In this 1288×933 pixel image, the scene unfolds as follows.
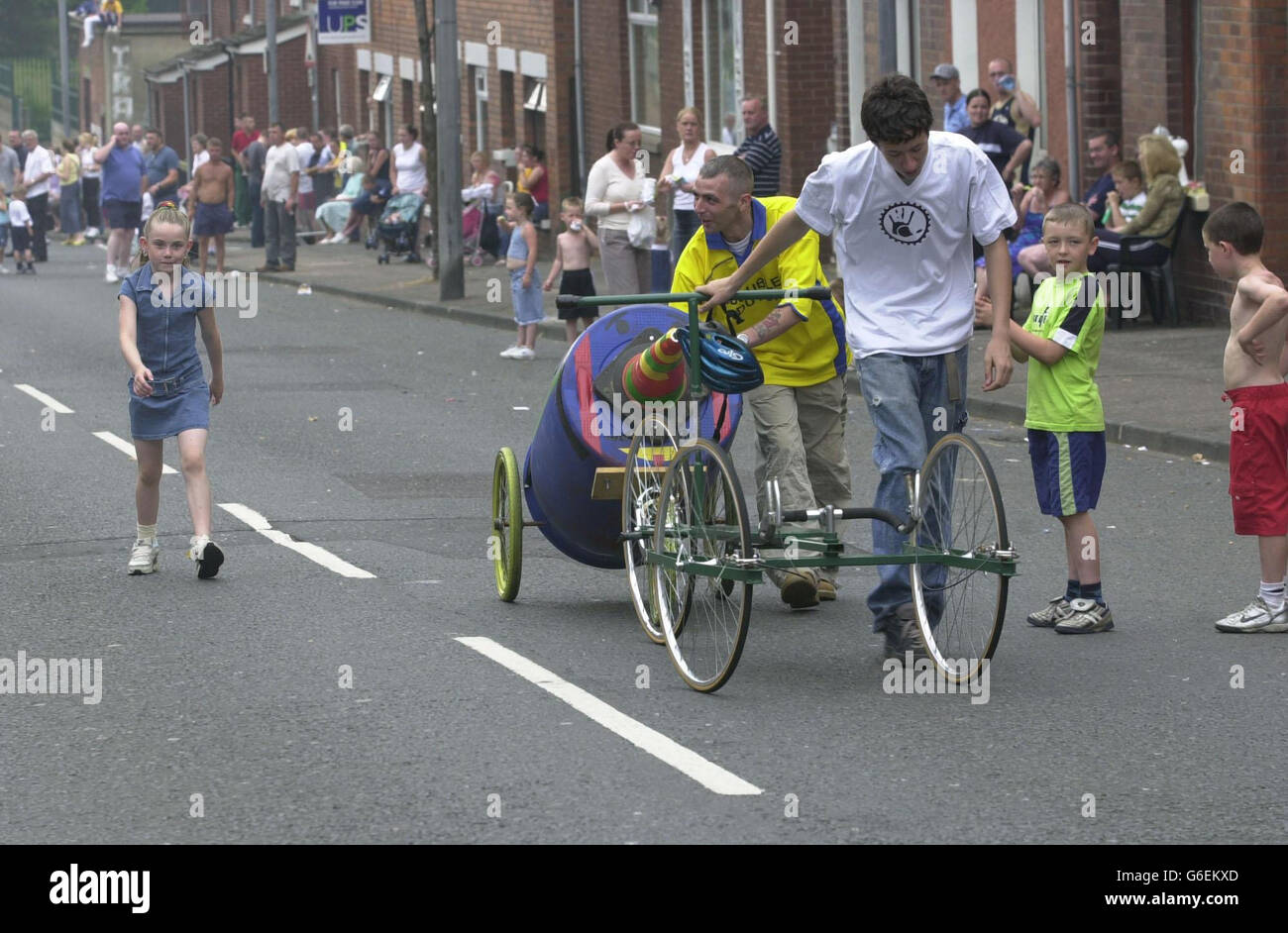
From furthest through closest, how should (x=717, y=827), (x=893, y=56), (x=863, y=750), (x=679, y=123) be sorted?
(x=679, y=123)
(x=893, y=56)
(x=863, y=750)
(x=717, y=827)

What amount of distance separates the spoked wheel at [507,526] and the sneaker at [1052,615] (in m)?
1.95

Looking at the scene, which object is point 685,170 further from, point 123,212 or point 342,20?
point 342,20

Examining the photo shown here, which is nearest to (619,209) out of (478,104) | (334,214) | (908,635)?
(908,635)

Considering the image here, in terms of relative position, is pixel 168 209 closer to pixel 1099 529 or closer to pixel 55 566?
pixel 55 566

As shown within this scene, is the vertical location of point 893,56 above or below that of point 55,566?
above

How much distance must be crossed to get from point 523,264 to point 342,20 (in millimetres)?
14600

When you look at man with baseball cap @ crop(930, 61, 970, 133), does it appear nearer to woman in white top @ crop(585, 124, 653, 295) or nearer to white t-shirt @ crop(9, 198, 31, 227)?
woman in white top @ crop(585, 124, 653, 295)

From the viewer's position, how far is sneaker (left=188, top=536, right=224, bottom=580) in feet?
31.2

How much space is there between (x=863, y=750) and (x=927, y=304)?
1694 millimetres

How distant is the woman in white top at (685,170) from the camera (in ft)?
65.8

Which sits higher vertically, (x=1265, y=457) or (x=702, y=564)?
(x=1265, y=457)

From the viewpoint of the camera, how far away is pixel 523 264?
19219 millimetres

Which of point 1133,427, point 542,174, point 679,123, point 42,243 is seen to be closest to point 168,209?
point 1133,427

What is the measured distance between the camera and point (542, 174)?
100 ft
